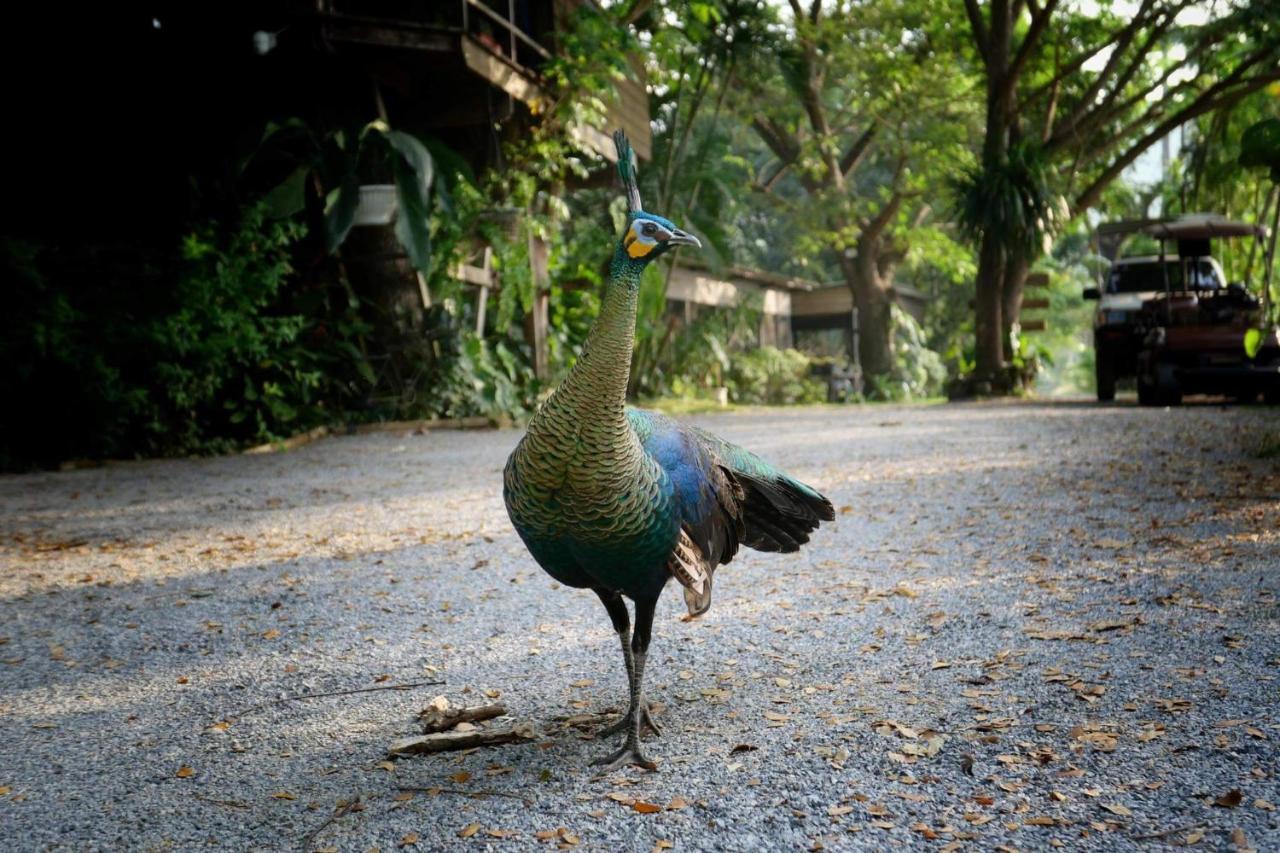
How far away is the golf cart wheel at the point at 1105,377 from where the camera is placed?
16.5 metres

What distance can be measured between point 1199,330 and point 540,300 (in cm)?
831

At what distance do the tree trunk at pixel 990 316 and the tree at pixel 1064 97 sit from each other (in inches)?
0.7

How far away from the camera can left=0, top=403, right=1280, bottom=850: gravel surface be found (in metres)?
2.95

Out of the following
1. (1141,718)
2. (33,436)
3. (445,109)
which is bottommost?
(1141,718)

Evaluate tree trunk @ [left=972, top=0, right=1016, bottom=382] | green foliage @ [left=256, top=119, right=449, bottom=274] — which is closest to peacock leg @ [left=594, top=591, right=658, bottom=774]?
green foliage @ [left=256, top=119, right=449, bottom=274]

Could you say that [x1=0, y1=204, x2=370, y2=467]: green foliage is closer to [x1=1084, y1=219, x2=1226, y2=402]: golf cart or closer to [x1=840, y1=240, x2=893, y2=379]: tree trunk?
[x1=1084, y1=219, x2=1226, y2=402]: golf cart

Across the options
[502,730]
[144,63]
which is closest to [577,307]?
[144,63]

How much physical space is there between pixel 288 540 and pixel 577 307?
10017 mm

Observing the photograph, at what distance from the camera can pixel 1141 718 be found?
136 inches

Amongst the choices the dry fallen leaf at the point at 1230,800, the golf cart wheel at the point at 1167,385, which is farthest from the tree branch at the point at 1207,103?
the dry fallen leaf at the point at 1230,800

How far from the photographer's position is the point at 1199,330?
43.3 ft

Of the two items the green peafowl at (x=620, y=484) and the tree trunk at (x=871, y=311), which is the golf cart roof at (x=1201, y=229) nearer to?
the tree trunk at (x=871, y=311)

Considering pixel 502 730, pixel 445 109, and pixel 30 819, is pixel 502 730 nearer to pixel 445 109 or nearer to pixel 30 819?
pixel 30 819

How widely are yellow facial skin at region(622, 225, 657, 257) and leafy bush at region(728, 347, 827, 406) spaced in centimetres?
1924
